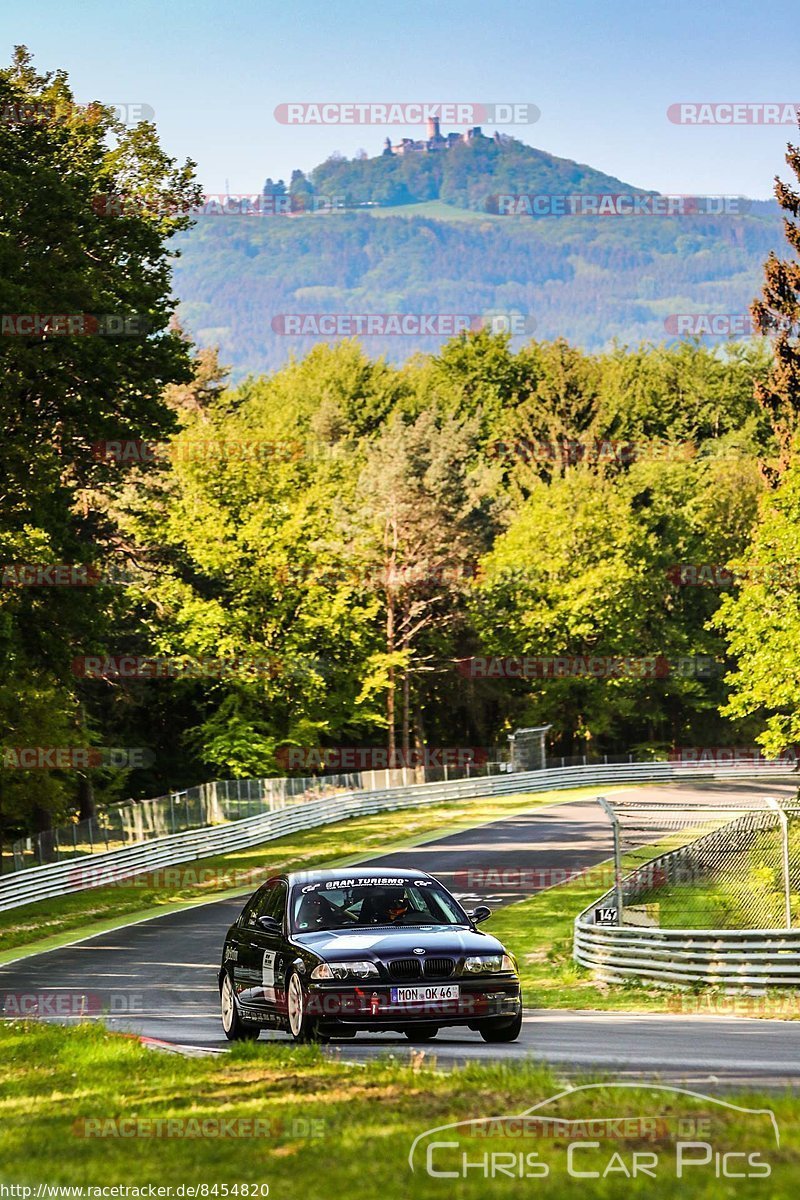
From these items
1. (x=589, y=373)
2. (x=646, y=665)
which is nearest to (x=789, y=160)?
(x=646, y=665)

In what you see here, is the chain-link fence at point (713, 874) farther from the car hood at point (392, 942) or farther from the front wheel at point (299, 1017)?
the front wheel at point (299, 1017)

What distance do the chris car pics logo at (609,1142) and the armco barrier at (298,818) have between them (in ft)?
93.3

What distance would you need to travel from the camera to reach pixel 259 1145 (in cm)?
762

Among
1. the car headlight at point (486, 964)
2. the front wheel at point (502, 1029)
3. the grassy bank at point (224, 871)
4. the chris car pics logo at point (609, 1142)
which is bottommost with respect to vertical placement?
the grassy bank at point (224, 871)

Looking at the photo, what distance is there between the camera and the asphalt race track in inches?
466

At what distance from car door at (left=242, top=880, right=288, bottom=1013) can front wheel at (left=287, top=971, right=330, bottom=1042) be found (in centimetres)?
26

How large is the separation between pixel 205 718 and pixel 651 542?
1035 inches

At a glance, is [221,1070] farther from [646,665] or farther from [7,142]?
[646,665]

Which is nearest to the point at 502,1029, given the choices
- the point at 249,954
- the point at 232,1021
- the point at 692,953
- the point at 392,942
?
the point at 392,942

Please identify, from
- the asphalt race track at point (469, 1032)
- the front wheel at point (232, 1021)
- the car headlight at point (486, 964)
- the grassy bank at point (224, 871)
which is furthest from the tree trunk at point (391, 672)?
the car headlight at point (486, 964)

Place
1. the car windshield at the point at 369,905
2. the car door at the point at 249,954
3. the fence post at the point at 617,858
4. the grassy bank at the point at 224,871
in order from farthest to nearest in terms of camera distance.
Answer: the grassy bank at the point at 224,871 < the fence post at the point at 617,858 < the car door at the point at 249,954 < the car windshield at the point at 369,905

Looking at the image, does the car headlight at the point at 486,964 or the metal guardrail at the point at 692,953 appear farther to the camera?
the metal guardrail at the point at 692,953

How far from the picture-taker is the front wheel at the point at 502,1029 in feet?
42.9

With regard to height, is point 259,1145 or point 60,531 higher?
point 60,531
